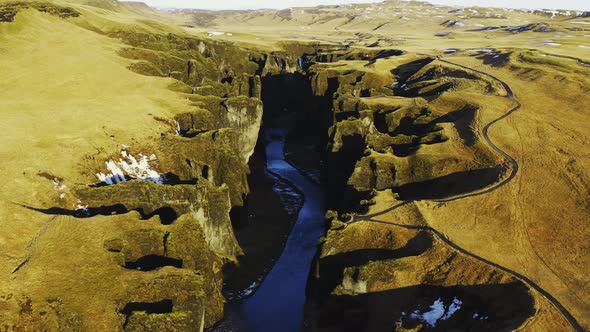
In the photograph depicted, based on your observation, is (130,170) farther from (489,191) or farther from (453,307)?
(489,191)

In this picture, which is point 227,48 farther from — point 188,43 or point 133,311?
point 133,311

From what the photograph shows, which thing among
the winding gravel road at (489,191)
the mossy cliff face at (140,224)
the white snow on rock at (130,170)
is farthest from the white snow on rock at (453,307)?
the white snow on rock at (130,170)

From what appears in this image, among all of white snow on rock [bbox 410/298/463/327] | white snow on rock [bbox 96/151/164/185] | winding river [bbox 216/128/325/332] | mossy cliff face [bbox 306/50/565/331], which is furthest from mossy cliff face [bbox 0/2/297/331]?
white snow on rock [bbox 410/298/463/327]

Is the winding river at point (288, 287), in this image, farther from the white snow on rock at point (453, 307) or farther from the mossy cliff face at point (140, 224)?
the white snow on rock at point (453, 307)

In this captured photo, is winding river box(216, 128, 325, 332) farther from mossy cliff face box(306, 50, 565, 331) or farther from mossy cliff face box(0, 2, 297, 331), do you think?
mossy cliff face box(0, 2, 297, 331)

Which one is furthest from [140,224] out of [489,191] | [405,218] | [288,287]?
[489,191]

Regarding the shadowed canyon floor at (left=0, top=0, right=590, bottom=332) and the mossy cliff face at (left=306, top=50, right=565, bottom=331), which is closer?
the shadowed canyon floor at (left=0, top=0, right=590, bottom=332)
